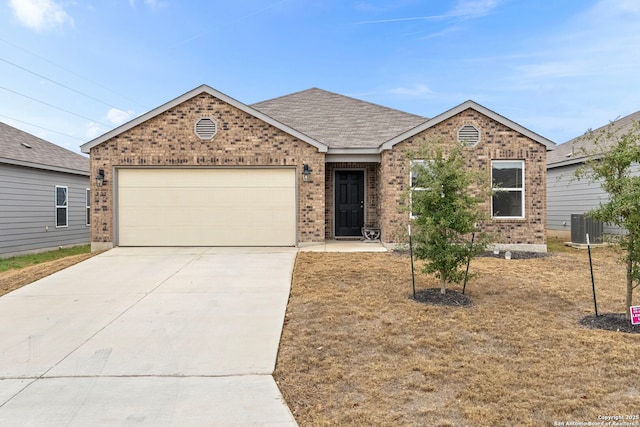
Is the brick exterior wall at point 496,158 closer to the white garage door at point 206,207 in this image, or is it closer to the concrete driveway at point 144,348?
the white garage door at point 206,207

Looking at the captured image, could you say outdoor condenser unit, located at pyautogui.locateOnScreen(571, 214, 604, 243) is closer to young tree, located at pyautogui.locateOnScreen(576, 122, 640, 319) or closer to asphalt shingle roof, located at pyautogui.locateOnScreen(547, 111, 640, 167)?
asphalt shingle roof, located at pyautogui.locateOnScreen(547, 111, 640, 167)

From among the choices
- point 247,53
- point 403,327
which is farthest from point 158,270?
point 247,53

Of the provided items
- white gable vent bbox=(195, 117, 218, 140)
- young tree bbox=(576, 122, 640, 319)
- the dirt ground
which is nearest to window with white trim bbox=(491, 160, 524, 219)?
young tree bbox=(576, 122, 640, 319)

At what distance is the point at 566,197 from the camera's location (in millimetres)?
17172

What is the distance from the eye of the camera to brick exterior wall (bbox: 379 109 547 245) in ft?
36.3

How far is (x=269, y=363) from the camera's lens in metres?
4.05

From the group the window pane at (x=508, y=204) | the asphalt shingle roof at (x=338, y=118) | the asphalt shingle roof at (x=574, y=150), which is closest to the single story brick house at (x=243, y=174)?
the window pane at (x=508, y=204)

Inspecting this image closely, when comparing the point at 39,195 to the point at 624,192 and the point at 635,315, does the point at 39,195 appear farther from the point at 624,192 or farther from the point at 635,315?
the point at 635,315

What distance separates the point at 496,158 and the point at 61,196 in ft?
50.6


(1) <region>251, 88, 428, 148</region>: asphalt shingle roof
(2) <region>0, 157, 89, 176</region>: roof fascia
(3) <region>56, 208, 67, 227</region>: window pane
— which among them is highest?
(1) <region>251, 88, 428, 148</region>: asphalt shingle roof

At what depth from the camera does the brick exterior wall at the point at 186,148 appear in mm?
11273

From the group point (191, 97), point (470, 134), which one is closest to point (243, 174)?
point (191, 97)

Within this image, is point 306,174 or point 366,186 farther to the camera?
point 366,186

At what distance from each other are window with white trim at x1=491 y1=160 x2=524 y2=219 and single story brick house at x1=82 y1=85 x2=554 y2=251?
0.03 m
